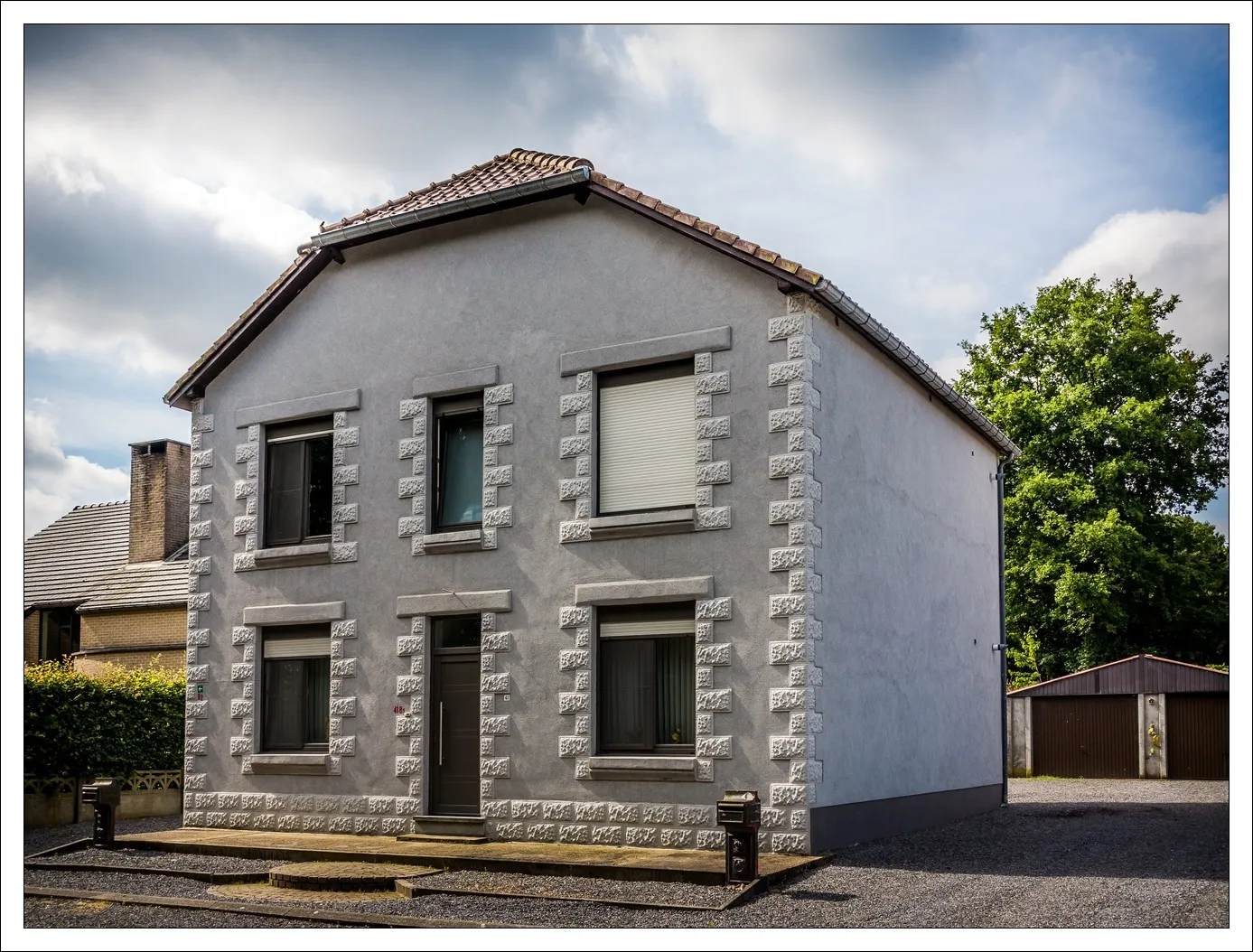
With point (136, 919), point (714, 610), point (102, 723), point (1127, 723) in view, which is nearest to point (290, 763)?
point (102, 723)

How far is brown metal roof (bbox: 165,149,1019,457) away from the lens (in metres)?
13.9

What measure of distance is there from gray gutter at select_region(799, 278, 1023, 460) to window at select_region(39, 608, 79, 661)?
2123cm

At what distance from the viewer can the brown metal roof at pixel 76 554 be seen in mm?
30719

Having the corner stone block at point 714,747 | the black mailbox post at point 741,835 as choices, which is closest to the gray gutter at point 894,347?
the corner stone block at point 714,747

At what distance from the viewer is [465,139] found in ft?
45.7

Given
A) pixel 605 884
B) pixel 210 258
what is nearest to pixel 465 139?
pixel 210 258

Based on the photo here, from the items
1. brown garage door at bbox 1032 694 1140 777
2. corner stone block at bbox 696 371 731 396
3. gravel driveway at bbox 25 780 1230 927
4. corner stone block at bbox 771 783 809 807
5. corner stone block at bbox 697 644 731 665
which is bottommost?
brown garage door at bbox 1032 694 1140 777

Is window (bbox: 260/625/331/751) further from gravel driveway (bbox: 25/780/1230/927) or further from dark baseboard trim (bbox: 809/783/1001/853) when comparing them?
dark baseboard trim (bbox: 809/783/1001/853)

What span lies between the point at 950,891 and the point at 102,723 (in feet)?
42.7

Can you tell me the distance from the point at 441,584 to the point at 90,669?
15036mm

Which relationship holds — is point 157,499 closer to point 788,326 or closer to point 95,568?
point 95,568

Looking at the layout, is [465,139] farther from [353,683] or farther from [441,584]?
[353,683]

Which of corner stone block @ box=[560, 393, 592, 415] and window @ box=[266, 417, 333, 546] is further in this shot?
window @ box=[266, 417, 333, 546]

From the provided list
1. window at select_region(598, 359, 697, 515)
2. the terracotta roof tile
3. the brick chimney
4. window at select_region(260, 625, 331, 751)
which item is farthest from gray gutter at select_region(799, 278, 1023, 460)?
the brick chimney
